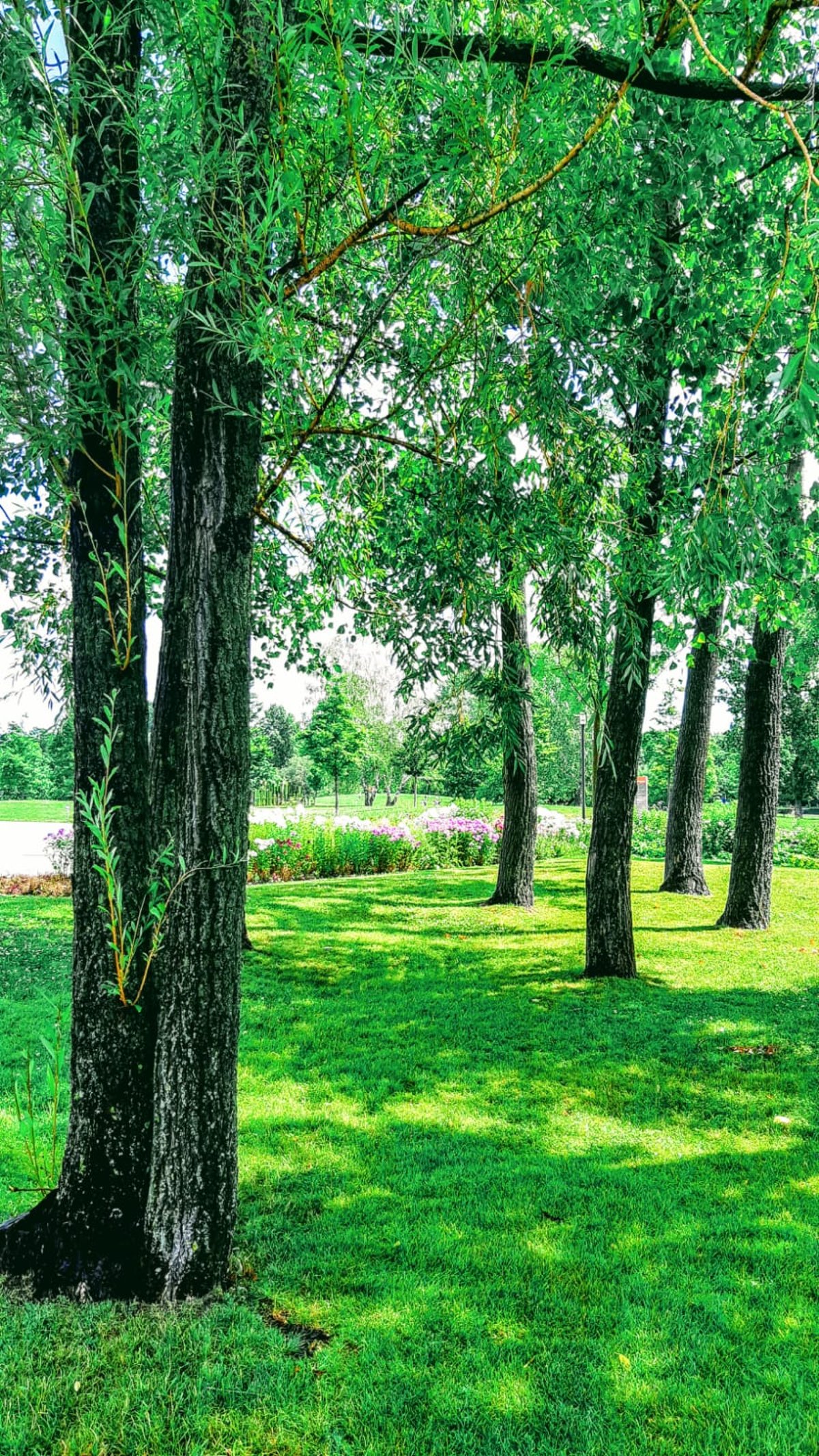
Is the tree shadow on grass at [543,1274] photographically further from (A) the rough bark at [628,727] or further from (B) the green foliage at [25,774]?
(B) the green foliage at [25,774]

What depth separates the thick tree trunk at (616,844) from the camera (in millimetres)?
6578

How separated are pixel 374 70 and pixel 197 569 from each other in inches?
61.2

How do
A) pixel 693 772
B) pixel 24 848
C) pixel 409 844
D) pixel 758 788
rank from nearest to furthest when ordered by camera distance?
1. pixel 758 788
2. pixel 693 772
3. pixel 409 844
4. pixel 24 848

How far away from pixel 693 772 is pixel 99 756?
354 inches

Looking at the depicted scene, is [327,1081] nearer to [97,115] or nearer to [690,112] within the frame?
[97,115]

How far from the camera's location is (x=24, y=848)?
18.3 meters

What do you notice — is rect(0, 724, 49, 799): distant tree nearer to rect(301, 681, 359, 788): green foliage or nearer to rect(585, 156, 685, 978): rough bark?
rect(301, 681, 359, 788): green foliage

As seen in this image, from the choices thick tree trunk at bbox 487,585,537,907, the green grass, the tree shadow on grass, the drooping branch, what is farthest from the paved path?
the drooping branch

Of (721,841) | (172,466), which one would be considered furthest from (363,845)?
(172,466)

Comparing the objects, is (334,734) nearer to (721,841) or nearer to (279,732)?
(721,841)

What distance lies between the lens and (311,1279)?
2.76m

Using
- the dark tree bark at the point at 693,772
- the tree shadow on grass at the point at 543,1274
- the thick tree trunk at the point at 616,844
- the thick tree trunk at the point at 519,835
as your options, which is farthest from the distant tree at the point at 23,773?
the tree shadow on grass at the point at 543,1274

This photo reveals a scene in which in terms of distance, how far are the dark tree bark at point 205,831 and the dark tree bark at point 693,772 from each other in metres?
8.42

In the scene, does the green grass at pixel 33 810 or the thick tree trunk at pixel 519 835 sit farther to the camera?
the green grass at pixel 33 810
